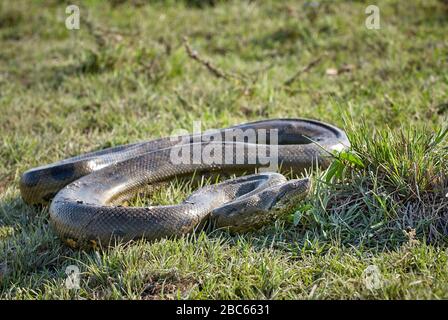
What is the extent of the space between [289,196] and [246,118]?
7.87 ft

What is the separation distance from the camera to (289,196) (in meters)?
4.46

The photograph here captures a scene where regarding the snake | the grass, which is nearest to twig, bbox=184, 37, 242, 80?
the grass

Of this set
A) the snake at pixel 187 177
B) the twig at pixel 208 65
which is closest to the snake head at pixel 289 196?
the snake at pixel 187 177

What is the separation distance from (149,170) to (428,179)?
6.67 ft

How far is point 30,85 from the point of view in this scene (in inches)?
319

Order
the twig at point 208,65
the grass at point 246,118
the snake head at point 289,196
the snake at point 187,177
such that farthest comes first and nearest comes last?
the twig at point 208,65, the snake head at point 289,196, the snake at point 187,177, the grass at point 246,118

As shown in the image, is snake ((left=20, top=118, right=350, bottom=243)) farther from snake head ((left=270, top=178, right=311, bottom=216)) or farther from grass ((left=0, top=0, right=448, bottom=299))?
grass ((left=0, top=0, right=448, bottom=299))

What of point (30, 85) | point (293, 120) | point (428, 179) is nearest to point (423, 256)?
point (428, 179)

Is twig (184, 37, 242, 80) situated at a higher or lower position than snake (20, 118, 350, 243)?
higher

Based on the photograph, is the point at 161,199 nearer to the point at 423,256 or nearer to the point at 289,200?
the point at 289,200

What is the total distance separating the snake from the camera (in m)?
4.25

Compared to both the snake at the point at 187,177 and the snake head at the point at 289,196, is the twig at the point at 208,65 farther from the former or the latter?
the snake head at the point at 289,196

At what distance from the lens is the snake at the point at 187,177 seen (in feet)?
13.9

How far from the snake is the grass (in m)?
0.12
